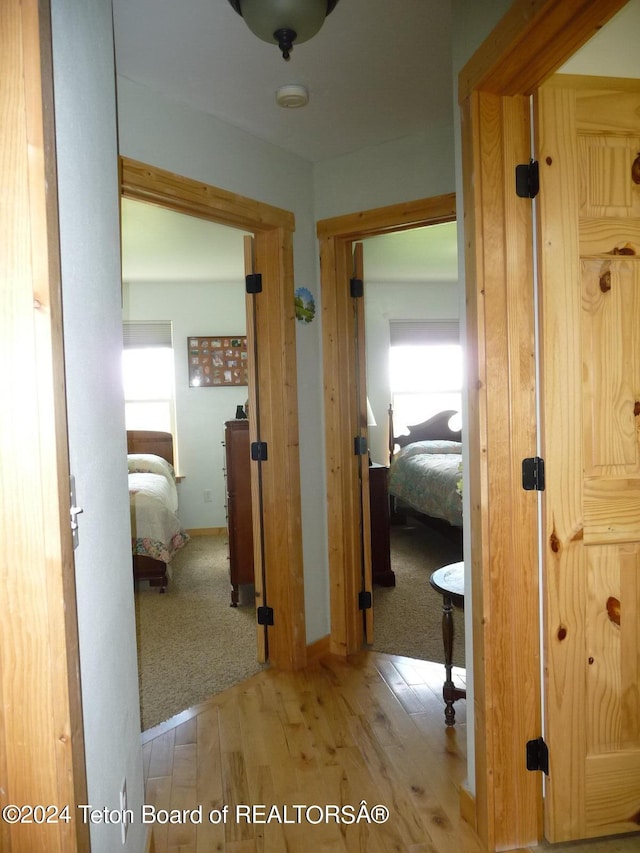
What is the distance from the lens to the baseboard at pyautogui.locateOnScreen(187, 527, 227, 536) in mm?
6086

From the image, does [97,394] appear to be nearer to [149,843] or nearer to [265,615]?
[149,843]

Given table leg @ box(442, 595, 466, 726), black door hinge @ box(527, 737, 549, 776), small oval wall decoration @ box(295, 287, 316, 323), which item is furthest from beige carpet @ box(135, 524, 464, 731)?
small oval wall decoration @ box(295, 287, 316, 323)

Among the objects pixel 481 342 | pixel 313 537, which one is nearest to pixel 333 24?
pixel 481 342

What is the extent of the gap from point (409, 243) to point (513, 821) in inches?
164

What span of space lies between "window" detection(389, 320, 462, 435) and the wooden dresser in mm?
2969

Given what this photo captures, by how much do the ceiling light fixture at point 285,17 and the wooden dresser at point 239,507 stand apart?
259 centimetres

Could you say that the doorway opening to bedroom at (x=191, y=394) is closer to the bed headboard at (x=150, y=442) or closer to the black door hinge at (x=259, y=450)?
the bed headboard at (x=150, y=442)

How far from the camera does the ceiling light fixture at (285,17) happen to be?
156 cm

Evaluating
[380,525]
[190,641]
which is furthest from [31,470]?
[380,525]

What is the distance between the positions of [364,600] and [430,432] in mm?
3564

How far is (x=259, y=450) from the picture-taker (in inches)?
118

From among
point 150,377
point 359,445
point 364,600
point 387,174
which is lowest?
point 364,600

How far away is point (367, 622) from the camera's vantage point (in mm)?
3244

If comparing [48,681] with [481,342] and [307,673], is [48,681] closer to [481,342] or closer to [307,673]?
[481,342]
